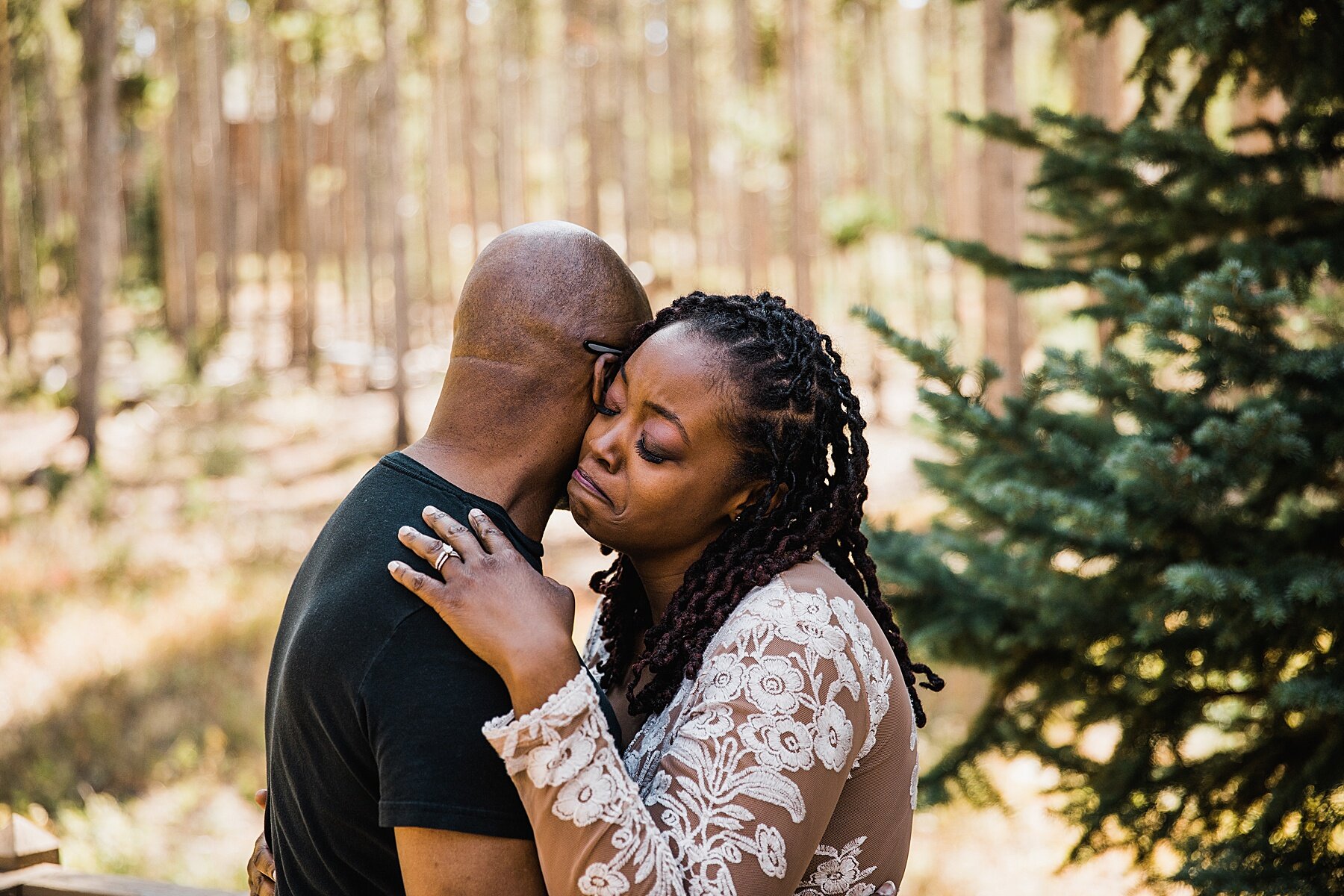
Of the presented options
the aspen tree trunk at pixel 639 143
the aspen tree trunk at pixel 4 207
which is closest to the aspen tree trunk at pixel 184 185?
the aspen tree trunk at pixel 4 207

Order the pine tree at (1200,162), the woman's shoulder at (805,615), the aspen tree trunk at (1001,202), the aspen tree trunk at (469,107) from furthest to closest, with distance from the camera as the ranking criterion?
the aspen tree trunk at (469,107) → the aspen tree trunk at (1001,202) → the pine tree at (1200,162) → the woman's shoulder at (805,615)

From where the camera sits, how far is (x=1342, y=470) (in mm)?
3973

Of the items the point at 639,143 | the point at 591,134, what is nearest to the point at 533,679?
the point at 591,134

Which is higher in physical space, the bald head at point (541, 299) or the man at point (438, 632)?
the bald head at point (541, 299)

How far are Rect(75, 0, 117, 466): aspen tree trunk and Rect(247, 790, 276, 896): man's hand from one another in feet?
48.2

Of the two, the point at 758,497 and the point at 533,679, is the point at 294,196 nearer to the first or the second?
the point at 758,497

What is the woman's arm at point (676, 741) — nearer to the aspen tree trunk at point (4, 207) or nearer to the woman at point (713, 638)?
the woman at point (713, 638)

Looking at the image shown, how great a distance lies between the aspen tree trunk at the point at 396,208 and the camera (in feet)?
64.0

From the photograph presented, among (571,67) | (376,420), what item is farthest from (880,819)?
(571,67)

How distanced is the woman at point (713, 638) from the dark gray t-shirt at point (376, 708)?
60 mm

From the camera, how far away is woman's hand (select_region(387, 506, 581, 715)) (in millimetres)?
1826

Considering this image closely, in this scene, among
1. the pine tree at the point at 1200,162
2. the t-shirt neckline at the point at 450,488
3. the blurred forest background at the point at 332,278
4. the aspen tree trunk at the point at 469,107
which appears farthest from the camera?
the aspen tree trunk at the point at 469,107

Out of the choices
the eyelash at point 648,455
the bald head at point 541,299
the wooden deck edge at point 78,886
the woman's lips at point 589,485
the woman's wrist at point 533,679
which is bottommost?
the wooden deck edge at point 78,886

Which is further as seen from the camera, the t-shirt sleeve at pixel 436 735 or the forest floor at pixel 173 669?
the forest floor at pixel 173 669
